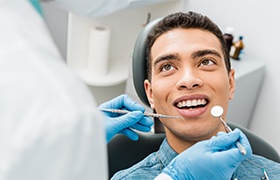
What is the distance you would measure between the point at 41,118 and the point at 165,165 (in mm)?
915

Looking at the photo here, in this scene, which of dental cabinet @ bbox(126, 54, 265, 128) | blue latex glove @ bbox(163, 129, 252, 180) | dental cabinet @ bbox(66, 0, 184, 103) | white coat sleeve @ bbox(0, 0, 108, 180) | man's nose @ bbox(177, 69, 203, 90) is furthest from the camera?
dental cabinet @ bbox(66, 0, 184, 103)

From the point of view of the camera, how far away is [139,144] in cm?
143

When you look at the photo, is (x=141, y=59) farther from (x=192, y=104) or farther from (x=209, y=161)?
(x=209, y=161)

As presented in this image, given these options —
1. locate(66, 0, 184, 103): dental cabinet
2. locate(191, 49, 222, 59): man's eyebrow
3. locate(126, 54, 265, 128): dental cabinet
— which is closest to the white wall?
locate(126, 54, 265, 128): dental cabinet

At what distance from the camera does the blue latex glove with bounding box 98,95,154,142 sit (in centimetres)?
129

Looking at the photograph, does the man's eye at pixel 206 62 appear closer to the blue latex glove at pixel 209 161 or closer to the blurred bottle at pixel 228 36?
the blue latex glove at pixel 209 161

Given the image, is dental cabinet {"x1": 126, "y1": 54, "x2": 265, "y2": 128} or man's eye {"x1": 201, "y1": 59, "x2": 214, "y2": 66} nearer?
man's eye {"x1": 201, "y1": 59, "x2": 214, "y2": 66}

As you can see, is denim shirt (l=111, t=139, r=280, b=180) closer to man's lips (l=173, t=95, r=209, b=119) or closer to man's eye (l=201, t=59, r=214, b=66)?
man's lips (l=173, t=95, r=209, b=119)

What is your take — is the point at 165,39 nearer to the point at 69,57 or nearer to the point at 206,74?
the point at 206,74

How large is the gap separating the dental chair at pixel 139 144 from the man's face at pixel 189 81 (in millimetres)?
49

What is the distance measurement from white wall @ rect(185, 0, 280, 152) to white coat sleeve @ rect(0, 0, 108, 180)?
1.91 metres

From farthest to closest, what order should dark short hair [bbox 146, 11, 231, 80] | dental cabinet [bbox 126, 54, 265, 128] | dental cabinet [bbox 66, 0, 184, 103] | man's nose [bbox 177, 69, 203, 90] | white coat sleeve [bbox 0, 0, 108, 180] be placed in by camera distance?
dental cabinet [bbox 66, 0, 184, 103], dental cabinet [bbox 126, 54, 265, 128], dark short hair [bbox 146, 11, 231, 80], man's nose [bbox 177, 69, 203, 90], white coat sleeve [bbox 0, 0, 108, 180]

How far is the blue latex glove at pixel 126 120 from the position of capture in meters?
1.29

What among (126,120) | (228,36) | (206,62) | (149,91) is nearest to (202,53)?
(206,62)
